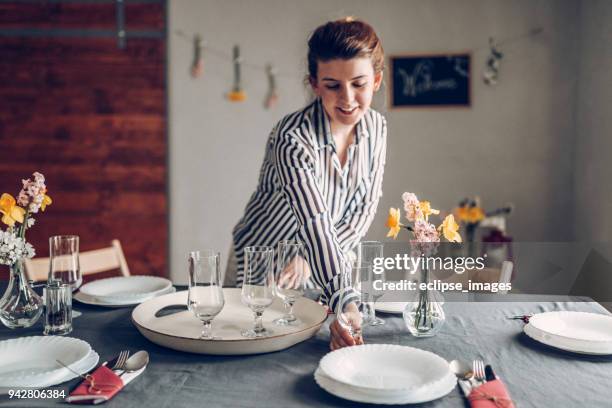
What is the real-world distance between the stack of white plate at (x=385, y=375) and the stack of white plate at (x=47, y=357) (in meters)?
0.46

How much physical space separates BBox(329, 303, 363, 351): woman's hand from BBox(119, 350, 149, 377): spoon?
38 centimetres

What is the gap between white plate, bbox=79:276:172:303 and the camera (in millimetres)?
1675

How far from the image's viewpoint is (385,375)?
117 cm

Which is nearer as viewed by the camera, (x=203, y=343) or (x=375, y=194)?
(x=203, y=343)

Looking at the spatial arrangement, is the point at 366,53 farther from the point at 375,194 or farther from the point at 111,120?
the point at 111,120

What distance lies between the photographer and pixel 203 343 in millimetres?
1258

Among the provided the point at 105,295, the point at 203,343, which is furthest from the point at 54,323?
the point at 203,343

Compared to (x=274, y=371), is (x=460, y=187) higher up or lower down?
higher up

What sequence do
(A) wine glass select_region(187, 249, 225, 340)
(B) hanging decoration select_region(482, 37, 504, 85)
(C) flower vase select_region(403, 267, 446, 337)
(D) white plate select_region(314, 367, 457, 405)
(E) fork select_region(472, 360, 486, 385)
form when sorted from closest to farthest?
(D) white plate select_region(314, 367, 457, 405) < (E) fork select_region(472, 360, 486, 385) < (A) wine glass select_region(187, 249, 225, 340) < (C) flower vase select_region(403, 267, 446, 337) < (B) hanging decoration select_region(482, 37, 504, 85)

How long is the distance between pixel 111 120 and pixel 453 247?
213 centimetres

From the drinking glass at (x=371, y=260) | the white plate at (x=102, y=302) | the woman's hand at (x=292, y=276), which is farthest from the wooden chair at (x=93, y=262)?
the drinking glass at (x=371, y=260)

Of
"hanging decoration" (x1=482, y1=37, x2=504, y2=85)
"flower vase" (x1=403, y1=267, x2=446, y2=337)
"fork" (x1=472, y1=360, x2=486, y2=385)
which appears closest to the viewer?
"fork" (x1=472, y1=360, x2=486, y2=385)

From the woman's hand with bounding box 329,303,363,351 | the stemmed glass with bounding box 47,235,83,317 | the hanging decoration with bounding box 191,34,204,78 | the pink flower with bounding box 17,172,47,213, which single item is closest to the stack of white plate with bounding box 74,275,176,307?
the stemmed glass with bounding box 47,235,83,317

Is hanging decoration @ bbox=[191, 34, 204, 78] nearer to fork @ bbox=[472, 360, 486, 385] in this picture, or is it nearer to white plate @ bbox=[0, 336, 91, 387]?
white plate @ bbox=[0, 336, 91, 387]
